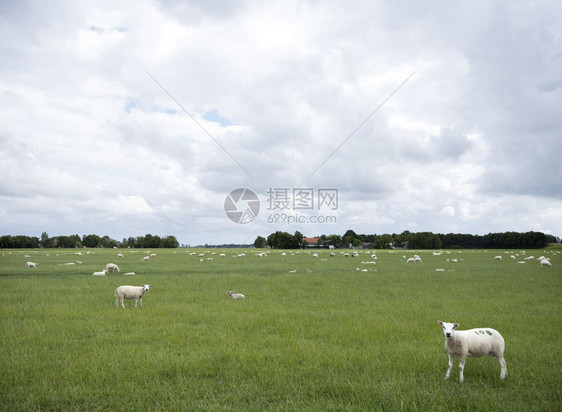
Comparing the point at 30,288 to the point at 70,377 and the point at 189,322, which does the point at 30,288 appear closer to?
the point at 189,322

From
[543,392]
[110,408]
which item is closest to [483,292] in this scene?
[543,392]

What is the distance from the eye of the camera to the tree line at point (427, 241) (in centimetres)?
14238

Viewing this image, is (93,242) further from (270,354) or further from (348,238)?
(270,354)

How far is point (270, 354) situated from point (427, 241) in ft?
477

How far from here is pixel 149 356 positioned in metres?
10.3

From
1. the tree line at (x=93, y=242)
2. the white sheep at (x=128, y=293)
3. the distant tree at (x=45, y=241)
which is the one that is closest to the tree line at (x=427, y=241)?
the tree line at (x=93, y=242)

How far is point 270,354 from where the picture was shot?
10492 millimetres

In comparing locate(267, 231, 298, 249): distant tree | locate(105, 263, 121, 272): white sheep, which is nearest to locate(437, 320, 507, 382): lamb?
locate(105, 263, 121, 272): white sheep

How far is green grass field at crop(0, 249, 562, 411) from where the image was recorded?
25.4ft

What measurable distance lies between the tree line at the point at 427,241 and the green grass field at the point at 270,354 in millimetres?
123438

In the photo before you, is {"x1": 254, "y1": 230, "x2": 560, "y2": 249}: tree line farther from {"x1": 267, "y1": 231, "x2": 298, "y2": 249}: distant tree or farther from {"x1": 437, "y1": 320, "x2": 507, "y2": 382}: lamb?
{"x1": 437, "y1": 320, "x2": 507, "y2": 382}: lamb

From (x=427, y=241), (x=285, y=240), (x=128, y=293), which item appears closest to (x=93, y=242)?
(x=285, y=240)

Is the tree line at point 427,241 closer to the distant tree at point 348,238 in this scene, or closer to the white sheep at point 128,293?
the distant tree at point 348,238

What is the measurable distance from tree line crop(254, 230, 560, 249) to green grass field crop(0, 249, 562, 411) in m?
123
